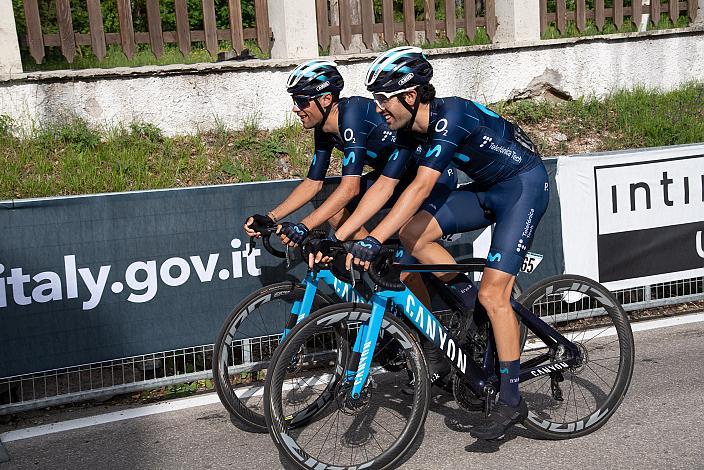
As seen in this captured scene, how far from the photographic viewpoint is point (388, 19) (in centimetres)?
1169

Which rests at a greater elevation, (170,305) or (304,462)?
(170,305)

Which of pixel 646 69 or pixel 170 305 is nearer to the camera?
pixel 170 305

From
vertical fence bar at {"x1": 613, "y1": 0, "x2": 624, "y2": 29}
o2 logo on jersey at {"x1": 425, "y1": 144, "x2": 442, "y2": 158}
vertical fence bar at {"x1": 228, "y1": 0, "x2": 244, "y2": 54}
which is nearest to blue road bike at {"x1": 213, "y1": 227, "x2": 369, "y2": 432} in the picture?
o2 logo on jersey at {"x1": 425, "y1": 144, "x2": 442, "y2": 158}

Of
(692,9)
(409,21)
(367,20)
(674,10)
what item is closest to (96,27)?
(367,20)

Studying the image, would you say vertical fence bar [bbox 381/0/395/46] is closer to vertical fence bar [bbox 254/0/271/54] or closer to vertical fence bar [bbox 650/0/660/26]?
vertical fence bar [bbox 254/0/271/54]

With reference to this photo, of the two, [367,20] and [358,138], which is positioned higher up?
[367,20]

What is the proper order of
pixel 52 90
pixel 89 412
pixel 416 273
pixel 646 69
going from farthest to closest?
pixel 646 69 < pixel 52 90 < pixel 89 412 < pixel 416 273

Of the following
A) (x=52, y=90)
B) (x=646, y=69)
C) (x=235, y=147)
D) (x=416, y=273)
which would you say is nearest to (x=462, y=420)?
(x=416, y=273)

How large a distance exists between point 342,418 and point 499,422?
2.92 feet

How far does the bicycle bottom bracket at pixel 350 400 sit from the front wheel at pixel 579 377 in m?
1.03

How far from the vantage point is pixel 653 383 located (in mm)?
6164

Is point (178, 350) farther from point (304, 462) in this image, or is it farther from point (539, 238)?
point (539, 238)

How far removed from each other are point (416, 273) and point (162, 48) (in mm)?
6151

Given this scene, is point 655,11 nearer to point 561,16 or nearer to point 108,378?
point 561,16
